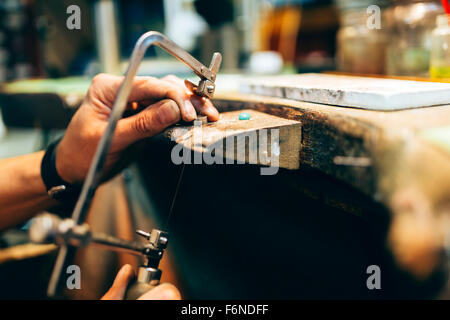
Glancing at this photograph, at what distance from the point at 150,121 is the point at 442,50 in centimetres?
85

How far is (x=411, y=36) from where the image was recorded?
1.38m

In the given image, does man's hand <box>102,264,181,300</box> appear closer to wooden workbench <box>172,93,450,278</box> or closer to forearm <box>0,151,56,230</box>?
wooden workbench <box>172,93,450,278</box>

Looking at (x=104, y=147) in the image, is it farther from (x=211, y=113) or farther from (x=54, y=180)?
(x=54, y=180)

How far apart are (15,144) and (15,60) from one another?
45.6 inches

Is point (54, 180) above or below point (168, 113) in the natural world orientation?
below

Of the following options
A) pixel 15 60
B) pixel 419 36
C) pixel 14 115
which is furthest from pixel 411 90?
pixel 15 60

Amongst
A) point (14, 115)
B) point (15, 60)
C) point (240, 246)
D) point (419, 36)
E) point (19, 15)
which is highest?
point (19, 15)

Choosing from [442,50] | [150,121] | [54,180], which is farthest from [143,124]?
[442,50]

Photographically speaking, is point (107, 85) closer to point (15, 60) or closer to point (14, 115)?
point (14, 115)

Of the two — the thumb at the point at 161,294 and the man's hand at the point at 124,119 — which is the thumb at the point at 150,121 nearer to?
the man's hand at the point at 124,119

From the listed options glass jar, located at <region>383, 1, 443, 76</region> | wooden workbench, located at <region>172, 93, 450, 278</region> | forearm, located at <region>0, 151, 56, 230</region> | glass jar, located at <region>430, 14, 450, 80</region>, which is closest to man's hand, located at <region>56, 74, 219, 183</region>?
forearm, located at <region>0, 151, 56, 230</region>

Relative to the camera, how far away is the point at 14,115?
1.75 metres

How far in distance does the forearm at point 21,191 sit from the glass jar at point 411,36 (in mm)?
1305
